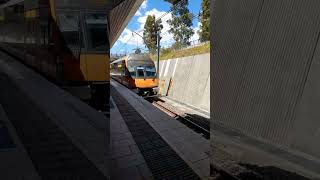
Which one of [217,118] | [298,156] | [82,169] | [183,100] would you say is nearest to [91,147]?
[82,169]

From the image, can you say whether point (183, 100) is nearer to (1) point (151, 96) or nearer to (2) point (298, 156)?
(1) point (151, 96)

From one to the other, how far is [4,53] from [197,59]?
27376 mm

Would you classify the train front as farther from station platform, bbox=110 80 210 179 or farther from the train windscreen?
station platform, bbox=110 80 210 179

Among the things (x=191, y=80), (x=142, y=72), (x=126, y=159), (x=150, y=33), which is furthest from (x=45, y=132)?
(x=150, y=33)

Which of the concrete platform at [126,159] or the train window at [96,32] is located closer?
the train window at [96,32]

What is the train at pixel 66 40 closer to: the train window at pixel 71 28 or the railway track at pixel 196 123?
the train window at pixel 71 28

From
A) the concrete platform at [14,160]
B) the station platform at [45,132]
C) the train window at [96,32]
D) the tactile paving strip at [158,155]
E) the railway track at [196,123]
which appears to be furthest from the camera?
the railway track at [196,123]

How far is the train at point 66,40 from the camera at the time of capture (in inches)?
162

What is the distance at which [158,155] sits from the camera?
10266mm

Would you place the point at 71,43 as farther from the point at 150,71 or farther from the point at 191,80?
the point at 150,71

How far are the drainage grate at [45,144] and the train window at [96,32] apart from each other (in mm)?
885

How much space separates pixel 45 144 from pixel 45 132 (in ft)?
0.40

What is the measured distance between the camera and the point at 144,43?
2559 inches

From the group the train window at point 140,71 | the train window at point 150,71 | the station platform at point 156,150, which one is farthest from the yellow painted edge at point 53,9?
the train window at point 150,71
